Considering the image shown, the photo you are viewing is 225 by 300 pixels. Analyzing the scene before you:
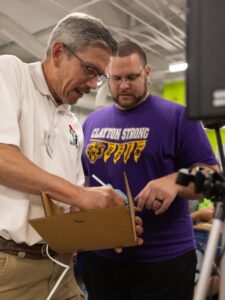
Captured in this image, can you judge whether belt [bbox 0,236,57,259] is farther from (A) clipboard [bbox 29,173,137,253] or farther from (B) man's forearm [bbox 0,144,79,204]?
(B) man's forearm [bbox 0,144,79,204]

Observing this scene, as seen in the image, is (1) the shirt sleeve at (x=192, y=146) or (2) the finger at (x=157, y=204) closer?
(2) the finger at (x=157, y=204)

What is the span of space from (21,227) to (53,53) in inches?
24.1

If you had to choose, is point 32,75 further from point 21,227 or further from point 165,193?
point 165,193

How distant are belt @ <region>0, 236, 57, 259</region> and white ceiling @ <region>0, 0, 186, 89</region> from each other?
3.00 metres

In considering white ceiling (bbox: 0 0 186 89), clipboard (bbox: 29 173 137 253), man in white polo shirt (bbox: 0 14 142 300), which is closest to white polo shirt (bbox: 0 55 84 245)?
man in white polo shirt (bbox: 0 14 142 300)

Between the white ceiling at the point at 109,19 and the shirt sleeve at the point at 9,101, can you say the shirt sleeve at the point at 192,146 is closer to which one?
the shirt sleeve at the point at 9,101

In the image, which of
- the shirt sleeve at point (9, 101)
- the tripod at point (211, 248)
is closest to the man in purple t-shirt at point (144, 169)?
the shirt sleeve at point (9, 101)

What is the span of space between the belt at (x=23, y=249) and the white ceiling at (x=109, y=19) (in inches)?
118

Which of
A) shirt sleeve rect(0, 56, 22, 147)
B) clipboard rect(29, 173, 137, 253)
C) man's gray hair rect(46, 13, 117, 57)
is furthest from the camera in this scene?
man's gray hair rect(46, 13, 117, 57)

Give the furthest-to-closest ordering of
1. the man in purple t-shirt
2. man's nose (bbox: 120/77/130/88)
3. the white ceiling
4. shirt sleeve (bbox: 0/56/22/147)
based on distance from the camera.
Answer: the white ceiling < man's nose (bbox: 120/77/130/88) < the man in purple t-shirt < shirt sleeve (bbox: 0/56/22/147)

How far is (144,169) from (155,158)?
68 mm

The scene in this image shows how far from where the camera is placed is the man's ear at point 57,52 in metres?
1.21

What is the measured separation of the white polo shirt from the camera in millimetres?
1041

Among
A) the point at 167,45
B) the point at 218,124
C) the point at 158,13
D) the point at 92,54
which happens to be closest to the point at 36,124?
the point at 92,54
